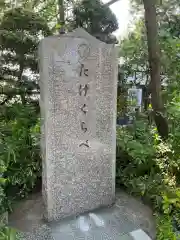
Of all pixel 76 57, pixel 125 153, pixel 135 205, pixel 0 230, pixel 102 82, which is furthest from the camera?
pixel 125 153

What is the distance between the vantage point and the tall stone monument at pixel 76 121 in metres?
2.38

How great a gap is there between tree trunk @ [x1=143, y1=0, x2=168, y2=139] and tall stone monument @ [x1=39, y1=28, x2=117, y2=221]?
1.49 meters

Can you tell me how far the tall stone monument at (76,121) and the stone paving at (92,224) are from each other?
0.13 meters

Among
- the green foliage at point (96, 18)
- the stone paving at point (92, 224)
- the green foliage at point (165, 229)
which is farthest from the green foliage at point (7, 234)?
the green foliage at point (96, 18)

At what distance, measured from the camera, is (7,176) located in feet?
9.95

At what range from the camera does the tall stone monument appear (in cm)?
238

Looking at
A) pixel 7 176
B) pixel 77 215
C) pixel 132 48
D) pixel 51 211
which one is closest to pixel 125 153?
Answer: pixel 77 215

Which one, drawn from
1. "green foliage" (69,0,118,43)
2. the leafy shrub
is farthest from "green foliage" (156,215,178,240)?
"green foliage" (69,0,118,43)

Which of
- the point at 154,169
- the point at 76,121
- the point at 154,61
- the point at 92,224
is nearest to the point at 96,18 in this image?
the point at 154,61

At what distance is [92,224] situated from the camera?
2.59m

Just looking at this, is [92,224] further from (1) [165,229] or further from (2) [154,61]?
(2) [154,61]

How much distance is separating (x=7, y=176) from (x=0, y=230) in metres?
1.14

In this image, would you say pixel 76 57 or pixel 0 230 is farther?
pixel 76 57

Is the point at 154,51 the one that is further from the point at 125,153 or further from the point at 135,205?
the point at 135,205
